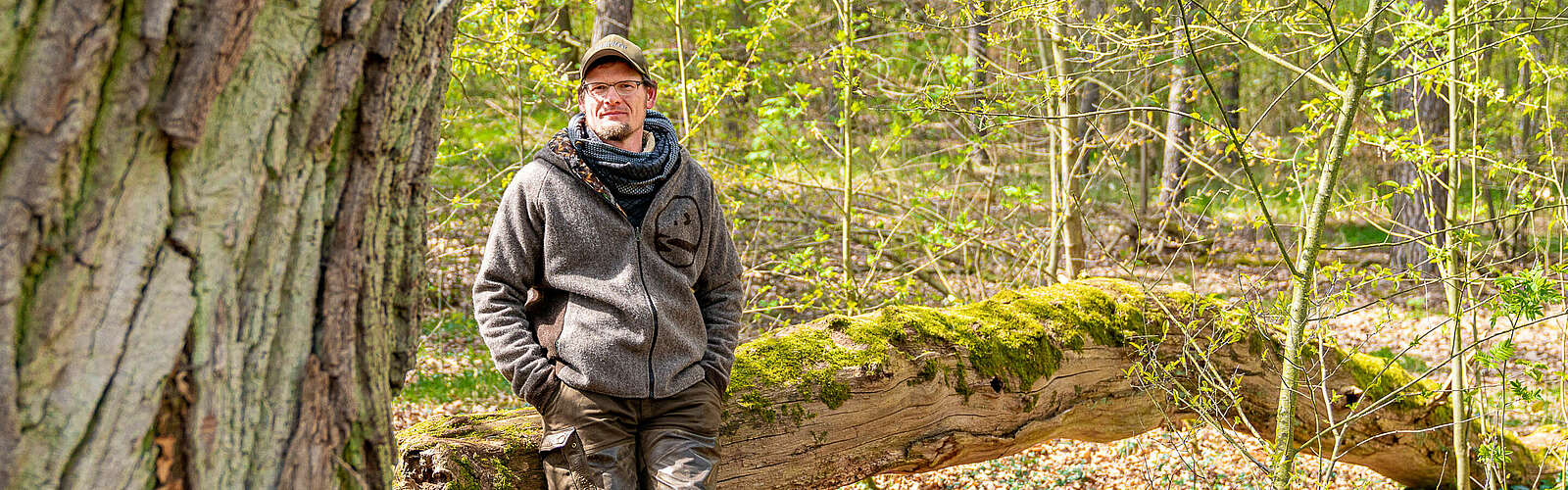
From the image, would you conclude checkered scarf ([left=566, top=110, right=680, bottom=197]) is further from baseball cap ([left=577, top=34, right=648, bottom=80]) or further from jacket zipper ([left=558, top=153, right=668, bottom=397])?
baseball cap ([left=577, top=34, right=648, bottom=80])

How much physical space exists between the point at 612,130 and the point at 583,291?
0.52m

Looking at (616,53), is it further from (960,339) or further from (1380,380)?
(1380,380)

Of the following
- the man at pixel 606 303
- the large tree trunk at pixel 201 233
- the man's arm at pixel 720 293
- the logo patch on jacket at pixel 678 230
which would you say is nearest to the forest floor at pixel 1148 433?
the man's arm at pixel 720 293

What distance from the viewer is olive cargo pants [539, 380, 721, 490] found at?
3023 millimetres

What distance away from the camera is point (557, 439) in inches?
121

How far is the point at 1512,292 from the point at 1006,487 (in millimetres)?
3369

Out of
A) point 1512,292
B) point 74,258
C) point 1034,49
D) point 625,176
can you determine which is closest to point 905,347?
point 625,176

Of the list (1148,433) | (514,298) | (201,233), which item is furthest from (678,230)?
(1148,433)

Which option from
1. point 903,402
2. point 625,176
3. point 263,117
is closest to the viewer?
point 263,117

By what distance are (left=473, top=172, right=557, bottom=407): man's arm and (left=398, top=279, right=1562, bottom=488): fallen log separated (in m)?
0.37

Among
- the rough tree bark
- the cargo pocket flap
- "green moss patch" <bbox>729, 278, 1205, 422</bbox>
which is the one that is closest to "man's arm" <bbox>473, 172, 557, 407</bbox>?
the cargo pocket flap

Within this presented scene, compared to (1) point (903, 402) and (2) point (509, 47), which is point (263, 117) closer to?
(1) point (903, 402)

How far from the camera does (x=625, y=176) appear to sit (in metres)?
3.13

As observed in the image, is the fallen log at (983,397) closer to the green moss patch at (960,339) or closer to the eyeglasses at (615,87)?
the green moss patch at (960,339)
